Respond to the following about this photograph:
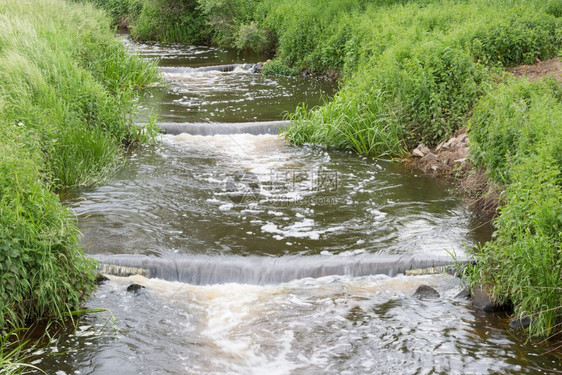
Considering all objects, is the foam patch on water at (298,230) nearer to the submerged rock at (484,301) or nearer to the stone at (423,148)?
the submerged rock at (484,301)

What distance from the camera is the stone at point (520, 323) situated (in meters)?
6.33

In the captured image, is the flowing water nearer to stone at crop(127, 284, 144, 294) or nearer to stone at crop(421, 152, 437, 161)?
stone at crop(127, 284, 144, 294)

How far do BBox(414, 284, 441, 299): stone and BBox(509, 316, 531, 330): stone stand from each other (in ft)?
3.04

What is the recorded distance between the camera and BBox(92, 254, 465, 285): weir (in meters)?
7.70

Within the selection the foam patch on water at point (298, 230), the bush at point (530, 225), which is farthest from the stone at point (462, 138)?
the foam patch on water at point (298, 230)

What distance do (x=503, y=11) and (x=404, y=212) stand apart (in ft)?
24.4

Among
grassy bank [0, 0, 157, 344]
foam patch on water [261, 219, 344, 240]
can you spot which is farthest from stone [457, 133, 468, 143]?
grassy bank [0, 0, 157, 344]

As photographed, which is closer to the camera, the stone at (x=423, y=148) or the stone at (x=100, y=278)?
the stone at (x=100, y=278)

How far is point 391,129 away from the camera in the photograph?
12.0 meters

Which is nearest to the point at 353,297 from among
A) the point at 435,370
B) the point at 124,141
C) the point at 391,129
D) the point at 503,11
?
the point at 435,370

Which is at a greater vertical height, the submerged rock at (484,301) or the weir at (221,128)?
the weir at (221,128)

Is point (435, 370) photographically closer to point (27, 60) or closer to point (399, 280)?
point (399, 280)

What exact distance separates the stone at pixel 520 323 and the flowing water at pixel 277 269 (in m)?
0.11

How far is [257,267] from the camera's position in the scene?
780 cm
